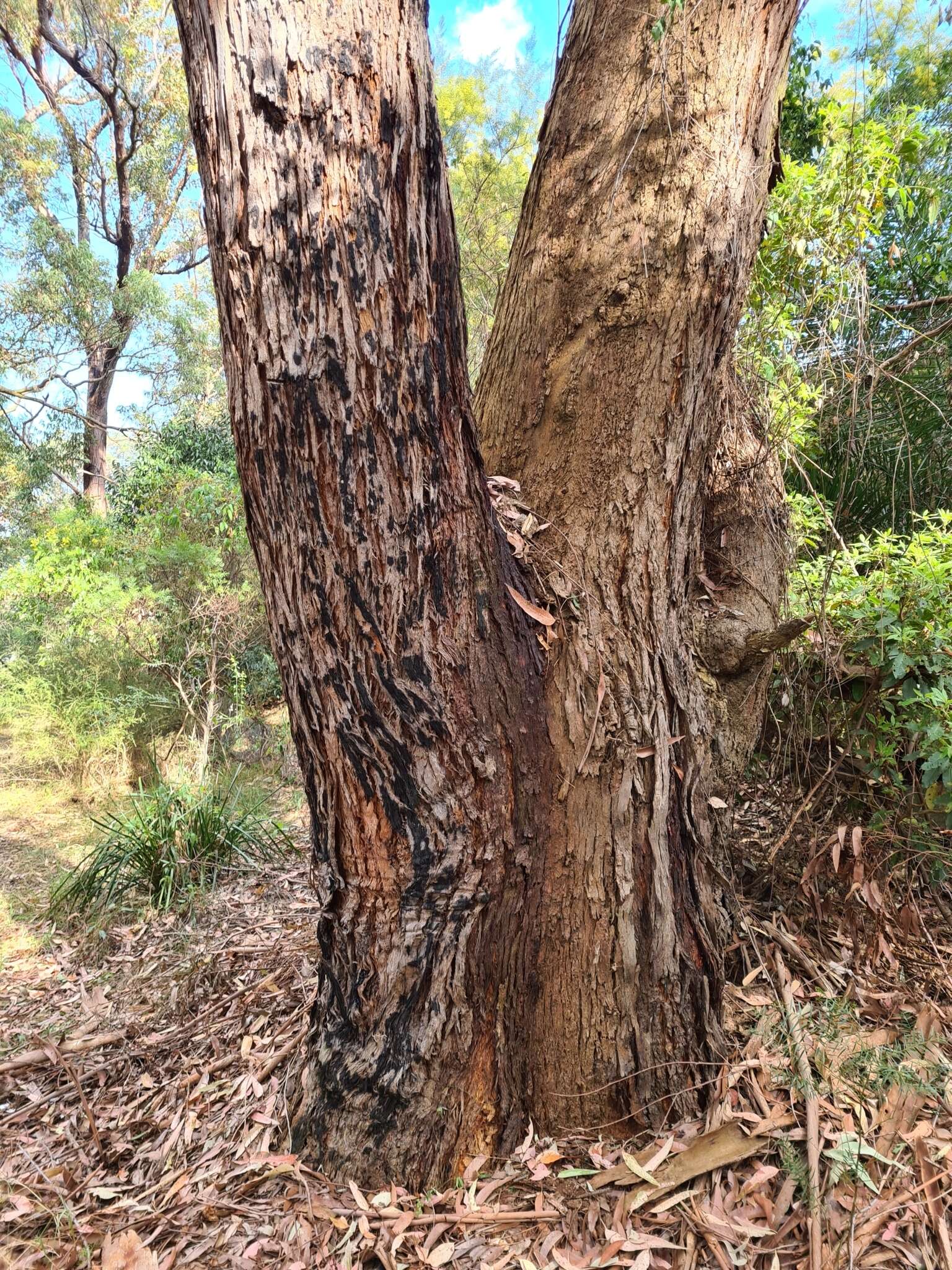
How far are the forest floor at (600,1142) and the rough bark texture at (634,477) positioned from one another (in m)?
0.19

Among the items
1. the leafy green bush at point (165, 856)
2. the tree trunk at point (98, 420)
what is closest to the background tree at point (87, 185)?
the tree trunk at point (98, 420)

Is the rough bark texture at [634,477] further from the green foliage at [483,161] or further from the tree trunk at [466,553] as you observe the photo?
the green foliage at [483,161]

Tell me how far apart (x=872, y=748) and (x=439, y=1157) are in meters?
1.76

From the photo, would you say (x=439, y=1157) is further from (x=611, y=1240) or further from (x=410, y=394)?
(x=410, y=394)

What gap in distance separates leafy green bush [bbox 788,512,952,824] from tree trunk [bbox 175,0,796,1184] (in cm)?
78

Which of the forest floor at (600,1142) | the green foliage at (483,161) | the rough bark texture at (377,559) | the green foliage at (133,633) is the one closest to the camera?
the rough bark texture at (377,559)

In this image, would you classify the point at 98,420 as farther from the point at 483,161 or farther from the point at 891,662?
the point at 891,662

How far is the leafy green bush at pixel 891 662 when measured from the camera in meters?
2.22

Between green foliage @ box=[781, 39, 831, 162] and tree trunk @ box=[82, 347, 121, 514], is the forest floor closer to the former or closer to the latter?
green foliage @ box=[781, 39, 831, 162]

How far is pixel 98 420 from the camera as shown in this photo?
12414mm

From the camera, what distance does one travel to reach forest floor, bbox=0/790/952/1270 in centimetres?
154

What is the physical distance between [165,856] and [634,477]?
3.14 metres

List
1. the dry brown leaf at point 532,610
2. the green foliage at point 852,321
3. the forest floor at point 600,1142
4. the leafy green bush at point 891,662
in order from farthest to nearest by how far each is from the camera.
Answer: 1. the green foliage at point 852,321
2. the leafy green bush at point 891,662
3. the dry brown leaf at point 532,610
4. the forest floor at point 600,1142

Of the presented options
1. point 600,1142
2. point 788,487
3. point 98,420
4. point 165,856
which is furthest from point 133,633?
point 98,420
